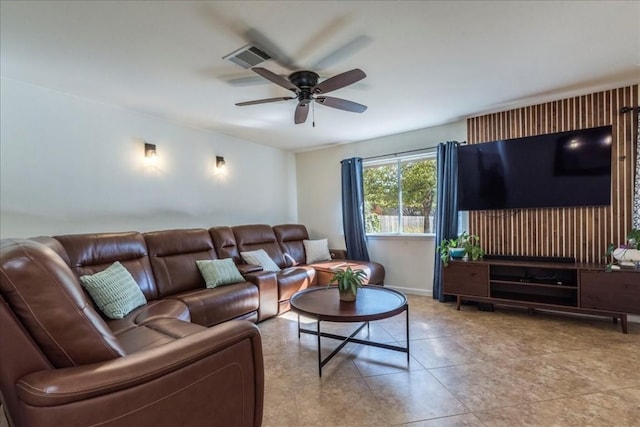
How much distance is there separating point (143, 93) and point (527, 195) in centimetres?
416

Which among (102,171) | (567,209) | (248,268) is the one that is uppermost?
(102,171)

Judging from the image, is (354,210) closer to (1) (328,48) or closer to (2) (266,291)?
(2) (266,291)

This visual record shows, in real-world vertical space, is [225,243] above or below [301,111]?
below

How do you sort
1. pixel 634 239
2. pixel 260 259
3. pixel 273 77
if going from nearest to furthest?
1. pixel 273 77
2. pixel 634 239
3. pixel 260 259

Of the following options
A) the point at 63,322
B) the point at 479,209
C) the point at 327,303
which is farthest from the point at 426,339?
the point at 63,322

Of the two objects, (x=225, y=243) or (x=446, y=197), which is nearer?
(x=225, y=243)

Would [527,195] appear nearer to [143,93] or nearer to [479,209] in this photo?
[479,209]

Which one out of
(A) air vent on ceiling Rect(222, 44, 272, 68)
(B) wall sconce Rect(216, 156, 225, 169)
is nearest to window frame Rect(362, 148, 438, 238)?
(B) wall sconce Rect(216, 156, 225, 169)

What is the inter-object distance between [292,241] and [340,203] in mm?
1047

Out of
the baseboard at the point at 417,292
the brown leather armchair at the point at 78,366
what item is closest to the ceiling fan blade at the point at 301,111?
the brown leather armchair at the point at 78,366

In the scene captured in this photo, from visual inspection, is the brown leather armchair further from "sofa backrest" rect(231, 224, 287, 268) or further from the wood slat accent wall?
the wood slat accent wall

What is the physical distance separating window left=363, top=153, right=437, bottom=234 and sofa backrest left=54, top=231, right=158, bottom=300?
315 centimetres

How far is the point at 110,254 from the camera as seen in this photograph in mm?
2656

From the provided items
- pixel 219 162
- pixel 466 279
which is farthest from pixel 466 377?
pixel 219 162
